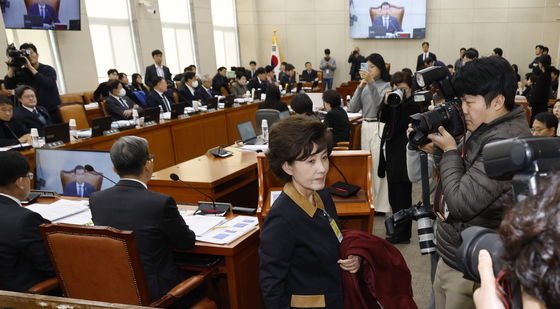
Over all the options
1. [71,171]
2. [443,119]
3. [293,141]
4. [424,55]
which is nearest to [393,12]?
[424,55]

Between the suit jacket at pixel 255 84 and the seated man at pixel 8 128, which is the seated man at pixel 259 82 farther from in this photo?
the seated man at pixel 8 128

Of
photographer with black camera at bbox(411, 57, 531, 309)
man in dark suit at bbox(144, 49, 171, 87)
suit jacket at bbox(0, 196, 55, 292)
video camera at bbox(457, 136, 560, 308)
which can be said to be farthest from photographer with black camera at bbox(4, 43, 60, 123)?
video camera at bbox(457, 136, 560, 308)

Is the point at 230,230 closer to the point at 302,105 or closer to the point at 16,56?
the point at 302,105

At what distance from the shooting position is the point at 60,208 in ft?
8.28

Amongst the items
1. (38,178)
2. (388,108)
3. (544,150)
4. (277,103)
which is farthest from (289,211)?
(277,103)

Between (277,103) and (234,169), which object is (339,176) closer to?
(234,169)

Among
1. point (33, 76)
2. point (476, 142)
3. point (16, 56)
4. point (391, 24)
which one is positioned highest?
point (391, 24)

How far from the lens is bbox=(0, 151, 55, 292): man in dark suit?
176 cm

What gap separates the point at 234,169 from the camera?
311cm

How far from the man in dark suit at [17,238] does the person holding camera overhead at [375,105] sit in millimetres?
2700

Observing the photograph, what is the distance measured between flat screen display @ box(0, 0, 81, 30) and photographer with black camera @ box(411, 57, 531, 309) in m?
7.68

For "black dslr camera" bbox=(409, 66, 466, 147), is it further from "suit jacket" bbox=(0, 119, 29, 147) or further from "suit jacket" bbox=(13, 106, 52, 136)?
"suit jacket" bbox=(13, 106, 52, 136)

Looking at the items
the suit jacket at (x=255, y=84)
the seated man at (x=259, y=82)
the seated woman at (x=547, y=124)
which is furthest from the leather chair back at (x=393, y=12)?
the seated woman at (x=547, y=124)

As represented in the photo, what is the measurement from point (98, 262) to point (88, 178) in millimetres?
1311
